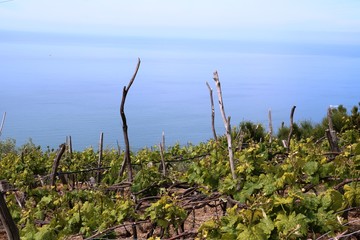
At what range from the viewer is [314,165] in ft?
12.6

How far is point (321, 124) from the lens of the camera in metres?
12.2

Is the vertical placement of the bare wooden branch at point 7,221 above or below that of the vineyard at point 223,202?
above

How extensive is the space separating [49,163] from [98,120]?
76081mm

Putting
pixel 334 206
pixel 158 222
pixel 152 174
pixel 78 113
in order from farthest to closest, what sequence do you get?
pixel 78 113 < pixel 152 174 < pixel 158 222 < pixel 334 206

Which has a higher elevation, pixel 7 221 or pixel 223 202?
pixel 7 221

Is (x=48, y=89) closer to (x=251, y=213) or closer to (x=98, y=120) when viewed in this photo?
(x=98, y=120)

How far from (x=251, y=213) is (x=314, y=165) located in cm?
119

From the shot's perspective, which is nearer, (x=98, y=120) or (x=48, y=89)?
(x=98, y=120)

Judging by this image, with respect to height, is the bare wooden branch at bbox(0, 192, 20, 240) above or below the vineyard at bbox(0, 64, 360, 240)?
above

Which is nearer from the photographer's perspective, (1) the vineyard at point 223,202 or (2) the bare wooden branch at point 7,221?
(2) the bare wooden branch at point 7,221

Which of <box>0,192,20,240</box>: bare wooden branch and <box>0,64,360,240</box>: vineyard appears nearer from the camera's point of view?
<box>0,192,20,240</box>: bare wooden branch

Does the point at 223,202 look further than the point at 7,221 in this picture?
Yes

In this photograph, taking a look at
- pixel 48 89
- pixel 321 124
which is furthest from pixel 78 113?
pixel 321 124

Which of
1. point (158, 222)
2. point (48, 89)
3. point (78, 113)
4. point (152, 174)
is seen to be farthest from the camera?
point (48, 89)
